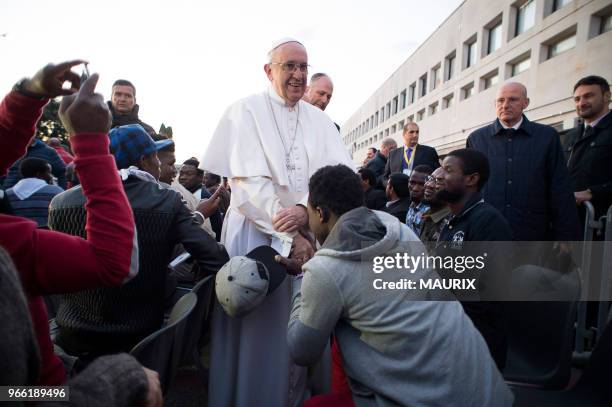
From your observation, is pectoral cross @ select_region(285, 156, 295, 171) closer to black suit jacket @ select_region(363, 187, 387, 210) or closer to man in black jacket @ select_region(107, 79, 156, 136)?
man in black jacket @ select_region(107, 79, 156, 136)

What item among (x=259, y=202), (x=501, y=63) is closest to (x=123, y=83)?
(x=259, y=202)

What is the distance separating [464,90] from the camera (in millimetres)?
23406

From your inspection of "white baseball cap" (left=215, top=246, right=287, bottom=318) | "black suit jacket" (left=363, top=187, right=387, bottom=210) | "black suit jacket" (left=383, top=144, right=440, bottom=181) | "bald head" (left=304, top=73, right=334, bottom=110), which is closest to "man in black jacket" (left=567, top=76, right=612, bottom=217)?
"black suit jacket" (left=363, top=187, right=387, bottom=210)

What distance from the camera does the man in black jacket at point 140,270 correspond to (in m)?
1.67

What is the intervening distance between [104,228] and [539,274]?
6.56 feet

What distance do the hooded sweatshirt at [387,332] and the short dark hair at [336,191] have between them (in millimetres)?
182

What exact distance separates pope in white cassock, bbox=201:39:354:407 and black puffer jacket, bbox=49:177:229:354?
449mm

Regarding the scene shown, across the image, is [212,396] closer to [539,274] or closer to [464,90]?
[539,274]

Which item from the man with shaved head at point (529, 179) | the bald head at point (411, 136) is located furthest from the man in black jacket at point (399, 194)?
the bald head at point (411, 136)

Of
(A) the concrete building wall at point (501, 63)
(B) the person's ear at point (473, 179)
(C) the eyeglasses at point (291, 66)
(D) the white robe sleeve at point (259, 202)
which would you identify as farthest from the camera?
(A) the concrete building wall at point (501, 63)

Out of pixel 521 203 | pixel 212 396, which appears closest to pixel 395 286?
pixel 212 396

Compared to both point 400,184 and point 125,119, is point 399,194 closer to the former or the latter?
point 400,184

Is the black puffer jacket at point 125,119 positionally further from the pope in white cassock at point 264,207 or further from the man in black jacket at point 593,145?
the man in black jacket at point 593,145

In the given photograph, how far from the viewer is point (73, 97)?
3.42 feet
